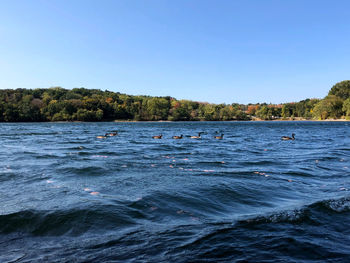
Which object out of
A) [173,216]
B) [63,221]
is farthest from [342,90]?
[63,221]

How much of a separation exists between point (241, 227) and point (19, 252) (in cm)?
456

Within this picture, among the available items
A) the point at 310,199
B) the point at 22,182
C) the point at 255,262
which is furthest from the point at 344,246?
the point at 22,182

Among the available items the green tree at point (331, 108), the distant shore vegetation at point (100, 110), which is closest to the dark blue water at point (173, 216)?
the distant shore vegetation at point (100, 110)

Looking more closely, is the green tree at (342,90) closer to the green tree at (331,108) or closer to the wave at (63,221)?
the green tree at (331,108)

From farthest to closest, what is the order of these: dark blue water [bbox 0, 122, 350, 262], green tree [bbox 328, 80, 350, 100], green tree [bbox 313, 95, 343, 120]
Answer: green tree [bbox 328, 80, 350, 100], green tree [bbox 313, 95, 343, 120], dark blue water [bbox 0, 122, 350, 262]

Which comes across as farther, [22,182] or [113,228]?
[22,182]

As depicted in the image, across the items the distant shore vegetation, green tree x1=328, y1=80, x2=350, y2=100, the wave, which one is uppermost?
green tree x1=328, y1=80, x2=350, y2=100

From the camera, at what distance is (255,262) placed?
14.9ft

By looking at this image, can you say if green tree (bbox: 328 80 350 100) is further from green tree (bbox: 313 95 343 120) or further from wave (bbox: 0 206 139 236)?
wave (bbox: 0 206 139 236)

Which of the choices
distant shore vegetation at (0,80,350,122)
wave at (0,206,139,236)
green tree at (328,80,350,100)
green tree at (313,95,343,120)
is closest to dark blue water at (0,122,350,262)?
wave at (0,206,139,236)

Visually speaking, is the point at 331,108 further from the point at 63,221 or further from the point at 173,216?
the point at 63,221

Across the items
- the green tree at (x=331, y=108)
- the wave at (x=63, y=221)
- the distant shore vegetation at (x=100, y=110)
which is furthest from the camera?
the green tree at (x=331, y=108)

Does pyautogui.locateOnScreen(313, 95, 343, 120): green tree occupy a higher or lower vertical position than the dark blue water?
higher

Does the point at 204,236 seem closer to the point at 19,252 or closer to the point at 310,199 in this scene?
the point at 19,252
